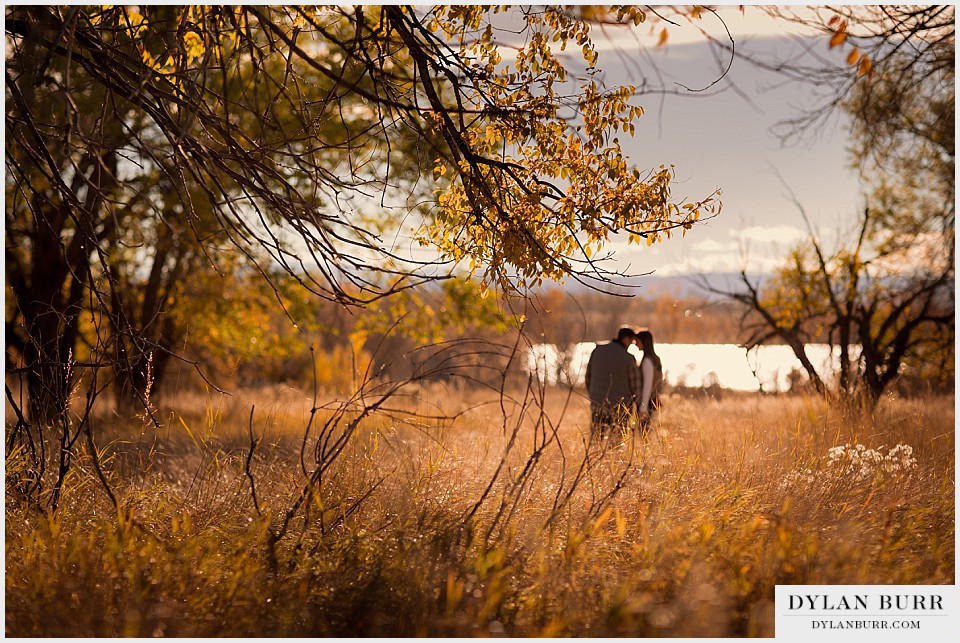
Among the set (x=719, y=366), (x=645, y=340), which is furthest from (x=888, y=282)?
(x=719, y=366)

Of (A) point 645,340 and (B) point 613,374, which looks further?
(A) point 645,340

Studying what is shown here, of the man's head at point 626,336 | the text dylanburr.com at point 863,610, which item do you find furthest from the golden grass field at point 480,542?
the man's head at point 626,336

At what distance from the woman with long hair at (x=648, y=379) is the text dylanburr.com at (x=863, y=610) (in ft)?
9.77

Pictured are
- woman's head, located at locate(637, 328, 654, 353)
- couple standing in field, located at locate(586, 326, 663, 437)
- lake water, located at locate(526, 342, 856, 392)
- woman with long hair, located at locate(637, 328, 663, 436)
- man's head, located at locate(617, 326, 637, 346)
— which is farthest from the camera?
woman's head, located at locate(637, 328, 654, 353)

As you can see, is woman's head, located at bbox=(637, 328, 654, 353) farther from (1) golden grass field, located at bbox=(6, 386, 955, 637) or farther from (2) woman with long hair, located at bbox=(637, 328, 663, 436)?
(1) golden grass field, located at bbox=(6, 386, 955, 637)

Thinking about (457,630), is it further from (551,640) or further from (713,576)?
(713,576)

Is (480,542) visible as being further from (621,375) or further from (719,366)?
(719,366)

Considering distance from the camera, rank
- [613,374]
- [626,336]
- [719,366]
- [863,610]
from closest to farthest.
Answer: [863,610], [613,374], [626,336], [719,366]

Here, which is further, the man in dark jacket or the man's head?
the man's head

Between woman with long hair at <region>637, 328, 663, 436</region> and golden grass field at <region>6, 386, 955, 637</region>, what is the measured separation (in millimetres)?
1294

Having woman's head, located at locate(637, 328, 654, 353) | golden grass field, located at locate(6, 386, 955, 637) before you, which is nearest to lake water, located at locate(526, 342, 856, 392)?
golden grass field, located at locate(6, 386, 955, 637)

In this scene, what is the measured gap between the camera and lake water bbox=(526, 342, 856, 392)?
4559 millimetres

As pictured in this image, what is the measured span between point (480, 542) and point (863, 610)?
186cm

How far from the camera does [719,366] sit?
24734 mm
